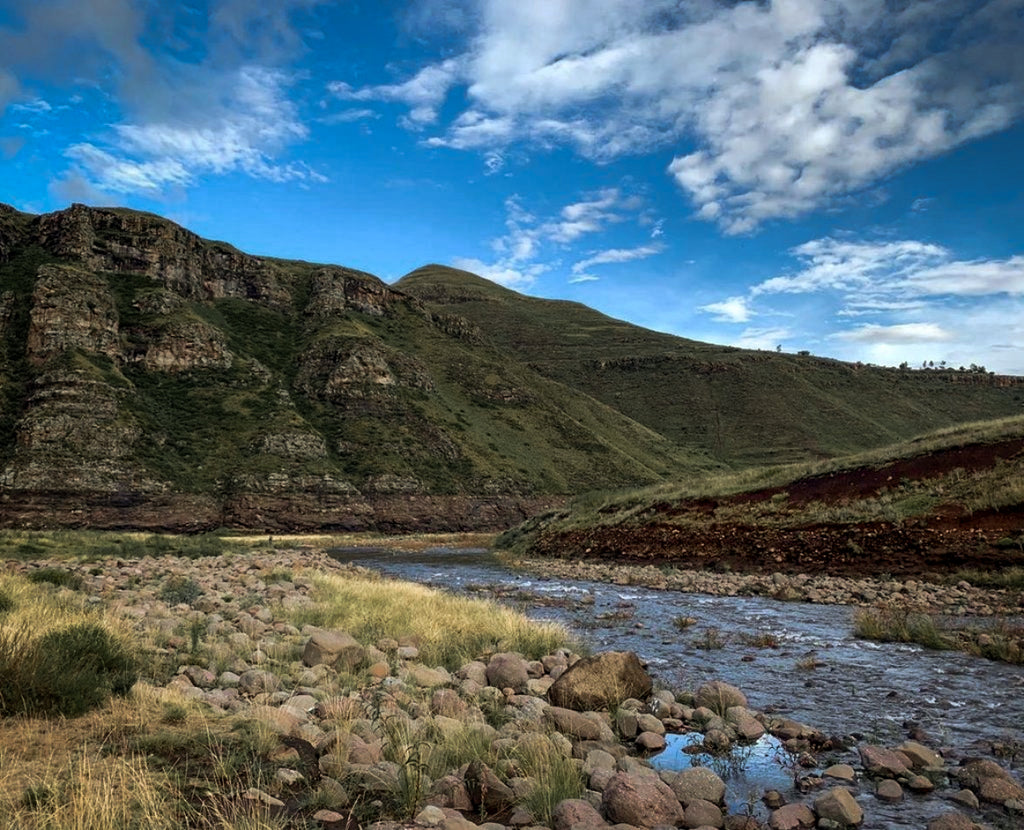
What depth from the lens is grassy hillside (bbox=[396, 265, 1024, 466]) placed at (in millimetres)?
117125

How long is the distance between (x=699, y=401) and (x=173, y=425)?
9747cm

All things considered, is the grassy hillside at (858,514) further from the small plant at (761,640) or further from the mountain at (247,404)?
the mountain at (247,404)

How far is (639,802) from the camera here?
490 centimetres

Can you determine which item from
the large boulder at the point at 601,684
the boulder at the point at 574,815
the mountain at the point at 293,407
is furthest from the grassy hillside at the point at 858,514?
the mountain at the point at 293,407

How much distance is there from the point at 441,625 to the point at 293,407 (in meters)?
72.6

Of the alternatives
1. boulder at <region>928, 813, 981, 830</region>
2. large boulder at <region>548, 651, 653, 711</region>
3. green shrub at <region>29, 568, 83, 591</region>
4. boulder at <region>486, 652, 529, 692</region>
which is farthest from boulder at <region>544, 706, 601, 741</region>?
green shrub at <region>29, 568, 83, 591</region>

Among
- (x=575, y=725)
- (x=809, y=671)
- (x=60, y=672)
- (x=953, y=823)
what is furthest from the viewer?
(x=809, y=671)

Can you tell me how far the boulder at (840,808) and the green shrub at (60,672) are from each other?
6742 millimetres

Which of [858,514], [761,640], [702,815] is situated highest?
[858,514]

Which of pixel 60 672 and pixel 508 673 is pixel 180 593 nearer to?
pixel 60 672

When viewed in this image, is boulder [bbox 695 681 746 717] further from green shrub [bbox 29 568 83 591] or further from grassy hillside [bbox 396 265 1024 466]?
grassy hillside [bbox 396 265 1024 466]

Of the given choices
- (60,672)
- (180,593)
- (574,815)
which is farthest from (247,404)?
(574,815)

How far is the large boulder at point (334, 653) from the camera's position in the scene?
9336mm

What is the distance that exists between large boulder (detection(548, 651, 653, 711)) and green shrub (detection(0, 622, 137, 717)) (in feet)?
16.7
